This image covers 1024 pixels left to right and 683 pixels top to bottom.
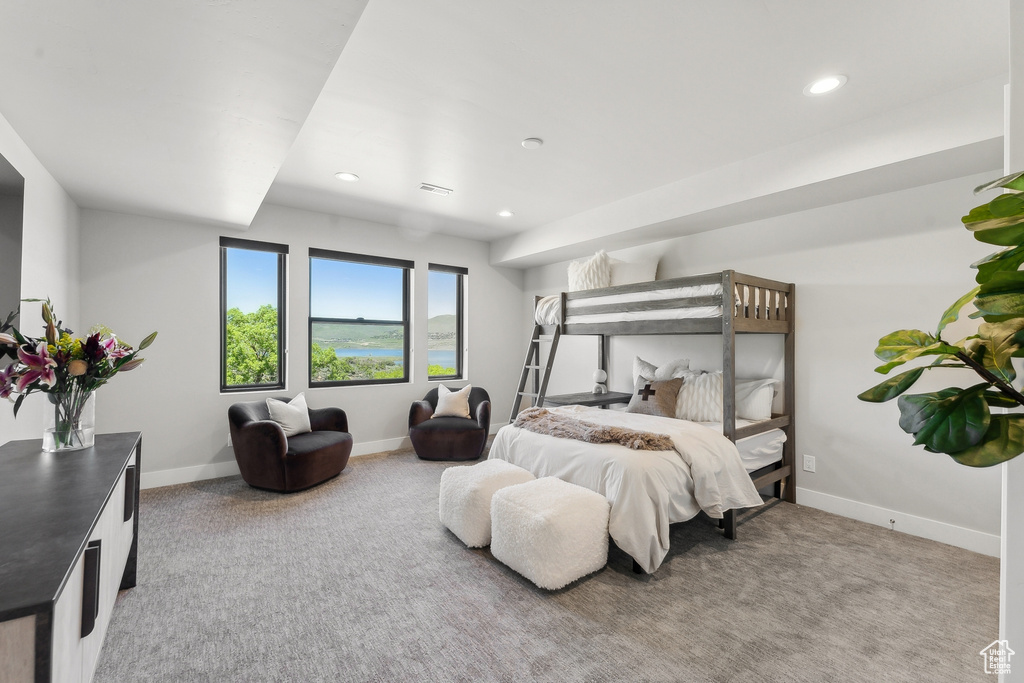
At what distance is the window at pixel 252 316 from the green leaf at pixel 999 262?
477 centimetres

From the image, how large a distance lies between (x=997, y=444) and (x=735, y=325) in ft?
7.63

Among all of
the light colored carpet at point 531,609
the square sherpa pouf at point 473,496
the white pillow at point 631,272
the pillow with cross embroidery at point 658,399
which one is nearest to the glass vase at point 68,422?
the light colored carpet at point 531,609

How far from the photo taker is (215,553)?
2.59 metres

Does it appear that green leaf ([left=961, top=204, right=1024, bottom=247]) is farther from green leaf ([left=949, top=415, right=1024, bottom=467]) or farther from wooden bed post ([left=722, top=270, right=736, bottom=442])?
wooden bed post ([left=722, top=270, right=736, bottom=442])

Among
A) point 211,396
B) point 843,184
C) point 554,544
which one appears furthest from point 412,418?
point 843,184

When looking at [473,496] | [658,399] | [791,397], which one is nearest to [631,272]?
[658,399]

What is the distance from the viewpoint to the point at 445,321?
5.66 meters

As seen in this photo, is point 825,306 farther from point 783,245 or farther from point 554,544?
point 554,544

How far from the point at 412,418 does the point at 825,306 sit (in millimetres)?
3811

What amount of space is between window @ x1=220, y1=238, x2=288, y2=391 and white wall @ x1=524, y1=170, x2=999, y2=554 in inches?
164

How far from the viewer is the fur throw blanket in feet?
8.65

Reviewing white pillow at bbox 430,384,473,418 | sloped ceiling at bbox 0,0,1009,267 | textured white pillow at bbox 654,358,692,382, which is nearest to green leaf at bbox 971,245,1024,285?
sloped ceiling at bbox 0,0,1009,267

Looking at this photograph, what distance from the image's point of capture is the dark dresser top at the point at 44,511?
87 centimetres

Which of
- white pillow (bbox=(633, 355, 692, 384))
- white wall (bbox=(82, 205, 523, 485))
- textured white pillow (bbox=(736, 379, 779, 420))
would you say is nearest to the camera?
textured white pillow (bbox=(736, 379, 779, 420))
